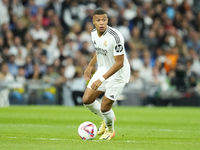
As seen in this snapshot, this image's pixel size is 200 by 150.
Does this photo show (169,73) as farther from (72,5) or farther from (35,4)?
(35,4)

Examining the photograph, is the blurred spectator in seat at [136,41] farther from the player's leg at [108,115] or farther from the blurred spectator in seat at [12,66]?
the player's leg at [108,115]

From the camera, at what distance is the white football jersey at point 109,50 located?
7090mm

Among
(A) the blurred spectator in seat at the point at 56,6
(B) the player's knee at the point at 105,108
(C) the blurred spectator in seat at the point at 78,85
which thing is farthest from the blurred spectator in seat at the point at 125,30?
(B) the player's knee at the point at 105,108

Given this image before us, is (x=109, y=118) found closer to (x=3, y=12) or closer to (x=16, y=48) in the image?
(x=16, y=48)

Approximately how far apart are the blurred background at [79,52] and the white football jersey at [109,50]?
903cm

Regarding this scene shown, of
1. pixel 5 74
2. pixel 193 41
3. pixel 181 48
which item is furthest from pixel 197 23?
pixel 5 74

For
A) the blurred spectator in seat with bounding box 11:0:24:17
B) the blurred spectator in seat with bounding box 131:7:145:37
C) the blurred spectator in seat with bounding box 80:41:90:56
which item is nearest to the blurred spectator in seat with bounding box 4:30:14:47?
Result: the blurred spectator in seat with bounding box 11:0:24:17

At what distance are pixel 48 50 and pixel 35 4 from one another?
2.90m

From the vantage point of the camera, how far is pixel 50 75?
55.3 ft

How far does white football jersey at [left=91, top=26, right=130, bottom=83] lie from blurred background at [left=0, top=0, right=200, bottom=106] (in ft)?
29.6

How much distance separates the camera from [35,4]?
19.3 metres

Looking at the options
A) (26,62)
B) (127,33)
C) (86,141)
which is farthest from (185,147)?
(127,33)

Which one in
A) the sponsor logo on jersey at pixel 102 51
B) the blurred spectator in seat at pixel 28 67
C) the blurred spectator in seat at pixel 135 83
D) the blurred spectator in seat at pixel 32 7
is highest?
the blurred spectator in seat at pixel 32 7

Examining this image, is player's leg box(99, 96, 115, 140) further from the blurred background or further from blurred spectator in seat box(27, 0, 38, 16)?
blurred spectator in seat box(27, 0, 38, 16)
